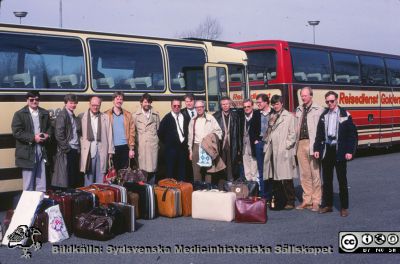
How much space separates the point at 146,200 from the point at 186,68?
4.56 meters

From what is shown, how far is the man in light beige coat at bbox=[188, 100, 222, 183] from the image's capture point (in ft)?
34.0

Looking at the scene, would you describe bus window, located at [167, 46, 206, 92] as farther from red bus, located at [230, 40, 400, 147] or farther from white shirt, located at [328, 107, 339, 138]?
white shirt, located at [328, 107, 339, 138]

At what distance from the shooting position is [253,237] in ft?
26.1

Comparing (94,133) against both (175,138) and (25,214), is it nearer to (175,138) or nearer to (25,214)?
(175,138)

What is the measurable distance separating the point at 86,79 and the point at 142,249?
15.2 ft

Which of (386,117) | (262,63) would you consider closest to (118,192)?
(262,63)

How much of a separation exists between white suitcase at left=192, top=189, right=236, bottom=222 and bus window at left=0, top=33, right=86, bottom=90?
3359 mm

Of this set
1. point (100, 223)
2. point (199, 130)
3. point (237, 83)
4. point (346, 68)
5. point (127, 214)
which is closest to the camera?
point (100, 223)

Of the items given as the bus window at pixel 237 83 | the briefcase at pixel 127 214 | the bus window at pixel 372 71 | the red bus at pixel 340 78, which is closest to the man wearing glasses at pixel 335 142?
the briefcase at pixel 127 214

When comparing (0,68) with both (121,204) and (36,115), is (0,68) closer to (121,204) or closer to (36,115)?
(36,115)

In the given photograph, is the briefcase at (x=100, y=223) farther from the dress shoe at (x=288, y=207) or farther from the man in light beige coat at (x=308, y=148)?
the man in light beige coat at (x=308, y=148)

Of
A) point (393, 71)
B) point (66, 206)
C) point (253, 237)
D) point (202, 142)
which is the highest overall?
point (393, 71)

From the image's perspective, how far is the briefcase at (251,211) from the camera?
8.80 meters

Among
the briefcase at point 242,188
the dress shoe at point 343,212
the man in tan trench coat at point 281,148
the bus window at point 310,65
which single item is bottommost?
the dress shoe at point 343,212
